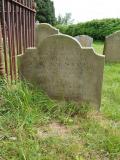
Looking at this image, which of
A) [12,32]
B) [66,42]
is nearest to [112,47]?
[12,32]

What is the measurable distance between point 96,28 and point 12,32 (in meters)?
17.4

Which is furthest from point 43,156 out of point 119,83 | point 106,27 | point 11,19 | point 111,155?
point 106,27

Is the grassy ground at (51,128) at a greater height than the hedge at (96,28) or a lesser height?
lesser

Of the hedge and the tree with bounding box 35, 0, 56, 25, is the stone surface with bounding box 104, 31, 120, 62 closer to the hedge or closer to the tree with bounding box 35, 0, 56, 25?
the hedge

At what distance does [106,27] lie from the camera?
20.8 meters

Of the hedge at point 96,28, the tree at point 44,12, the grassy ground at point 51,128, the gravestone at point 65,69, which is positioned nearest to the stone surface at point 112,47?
the grassy ground at point 51,128

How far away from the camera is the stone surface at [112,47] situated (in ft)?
29.7

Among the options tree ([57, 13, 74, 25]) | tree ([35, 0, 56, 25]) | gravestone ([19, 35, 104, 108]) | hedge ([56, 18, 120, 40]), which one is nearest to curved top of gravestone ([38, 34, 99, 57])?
gravestone ([19, 35, 104, 108])

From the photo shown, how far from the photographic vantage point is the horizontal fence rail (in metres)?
4.27

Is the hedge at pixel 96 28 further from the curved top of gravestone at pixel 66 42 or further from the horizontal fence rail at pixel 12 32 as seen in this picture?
the curved top of gravestone at pixel 66 42

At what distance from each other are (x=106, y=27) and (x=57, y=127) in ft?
58.3

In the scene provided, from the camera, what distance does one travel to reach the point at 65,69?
4.36 metres

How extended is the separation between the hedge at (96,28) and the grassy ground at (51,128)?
1620 cm

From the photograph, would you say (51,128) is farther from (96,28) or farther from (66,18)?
(66,18)
